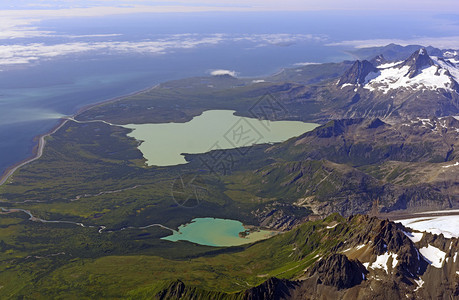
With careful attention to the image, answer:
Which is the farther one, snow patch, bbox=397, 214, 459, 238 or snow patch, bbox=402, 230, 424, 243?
snow patch, bbox=397, 214, 459, 238

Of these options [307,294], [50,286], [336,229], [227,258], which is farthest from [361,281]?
[50,286]

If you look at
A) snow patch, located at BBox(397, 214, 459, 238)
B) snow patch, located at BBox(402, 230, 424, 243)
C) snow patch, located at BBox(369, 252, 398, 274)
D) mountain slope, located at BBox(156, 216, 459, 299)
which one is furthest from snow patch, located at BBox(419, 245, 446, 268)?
snow patch, located at BBox(397, 214, 459, 238)

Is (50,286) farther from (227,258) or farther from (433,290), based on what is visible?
(433,290)

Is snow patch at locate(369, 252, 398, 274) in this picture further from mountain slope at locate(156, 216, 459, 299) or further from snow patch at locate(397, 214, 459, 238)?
snow patch at locate(397, 214, 459, 238)

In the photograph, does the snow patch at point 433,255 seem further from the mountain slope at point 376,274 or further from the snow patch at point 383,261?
the snow patch at point 383,261

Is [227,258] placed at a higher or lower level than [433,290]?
lower

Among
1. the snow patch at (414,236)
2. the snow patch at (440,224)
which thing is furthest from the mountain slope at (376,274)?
the snow patch at (440,224)

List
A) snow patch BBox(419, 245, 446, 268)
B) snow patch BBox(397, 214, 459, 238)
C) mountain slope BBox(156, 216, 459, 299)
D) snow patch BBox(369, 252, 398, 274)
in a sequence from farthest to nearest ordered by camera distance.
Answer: snow patch BBox(397, 214, 459, 238)
snow patch BBox(419, 245, 446, 268)
snow patch BBox(369, 252, 398, 274)
mountain slope BBox(156, 216, 459, 299)

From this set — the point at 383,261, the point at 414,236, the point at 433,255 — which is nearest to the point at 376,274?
the point at 383,261
